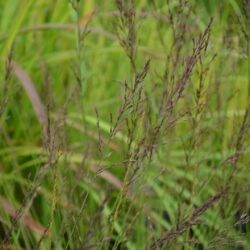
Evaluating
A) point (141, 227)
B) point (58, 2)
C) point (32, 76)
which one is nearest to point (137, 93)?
point (141, 227)

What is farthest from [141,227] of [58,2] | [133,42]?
[58,2]

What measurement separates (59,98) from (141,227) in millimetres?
785

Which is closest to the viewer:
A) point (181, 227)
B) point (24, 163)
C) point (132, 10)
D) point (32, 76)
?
point (181, 227)

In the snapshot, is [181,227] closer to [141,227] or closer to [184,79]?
[184,79]

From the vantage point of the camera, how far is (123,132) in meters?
1.73

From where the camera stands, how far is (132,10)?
1.04 m

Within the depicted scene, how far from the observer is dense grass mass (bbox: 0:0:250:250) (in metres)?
0.93

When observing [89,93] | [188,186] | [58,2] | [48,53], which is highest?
[58,2]

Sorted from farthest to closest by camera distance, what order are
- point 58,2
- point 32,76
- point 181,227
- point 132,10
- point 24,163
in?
point 58,2, point 32,76, point 24,163, point 132,10, point 181,227

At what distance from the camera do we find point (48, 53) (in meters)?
2.14

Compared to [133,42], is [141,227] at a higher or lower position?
lower

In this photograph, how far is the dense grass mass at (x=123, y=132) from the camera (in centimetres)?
Result: 93

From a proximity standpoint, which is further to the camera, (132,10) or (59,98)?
(59,98)

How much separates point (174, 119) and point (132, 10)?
8.4 inches
